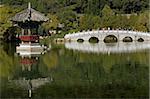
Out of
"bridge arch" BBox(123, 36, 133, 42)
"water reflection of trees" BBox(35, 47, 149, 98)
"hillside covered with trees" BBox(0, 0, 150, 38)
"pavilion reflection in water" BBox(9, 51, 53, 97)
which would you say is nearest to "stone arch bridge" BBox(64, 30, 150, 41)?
"bridge arch" BBox(123, 36, 133, 42)

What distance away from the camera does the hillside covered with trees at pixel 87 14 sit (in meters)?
50.9

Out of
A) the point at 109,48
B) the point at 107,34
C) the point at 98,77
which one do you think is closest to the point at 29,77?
the point at 98,77

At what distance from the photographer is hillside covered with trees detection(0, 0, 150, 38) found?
5094cm

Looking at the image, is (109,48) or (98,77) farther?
(109,48)

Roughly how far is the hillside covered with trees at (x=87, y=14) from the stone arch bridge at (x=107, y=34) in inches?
151

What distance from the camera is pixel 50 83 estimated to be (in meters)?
19.1

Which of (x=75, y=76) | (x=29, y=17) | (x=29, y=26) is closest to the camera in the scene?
(x=75, y=76)

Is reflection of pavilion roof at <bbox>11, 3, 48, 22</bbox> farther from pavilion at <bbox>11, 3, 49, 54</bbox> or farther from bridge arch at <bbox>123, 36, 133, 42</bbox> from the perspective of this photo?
bridge arch at <bbox>123, 36, 133, 42</bbox>

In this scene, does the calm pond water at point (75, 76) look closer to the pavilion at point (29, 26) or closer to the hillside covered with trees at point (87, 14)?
the pavilion at point (29, 26)

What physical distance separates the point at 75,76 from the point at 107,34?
2683 centimetres

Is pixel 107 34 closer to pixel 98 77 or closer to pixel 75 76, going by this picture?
pixel 75 76

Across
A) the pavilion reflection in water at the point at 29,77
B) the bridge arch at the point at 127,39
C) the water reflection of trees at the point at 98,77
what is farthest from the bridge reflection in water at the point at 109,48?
the pavilion reflection in water at the point at 29,77

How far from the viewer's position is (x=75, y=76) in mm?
21078

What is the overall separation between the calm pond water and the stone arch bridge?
16662mm
